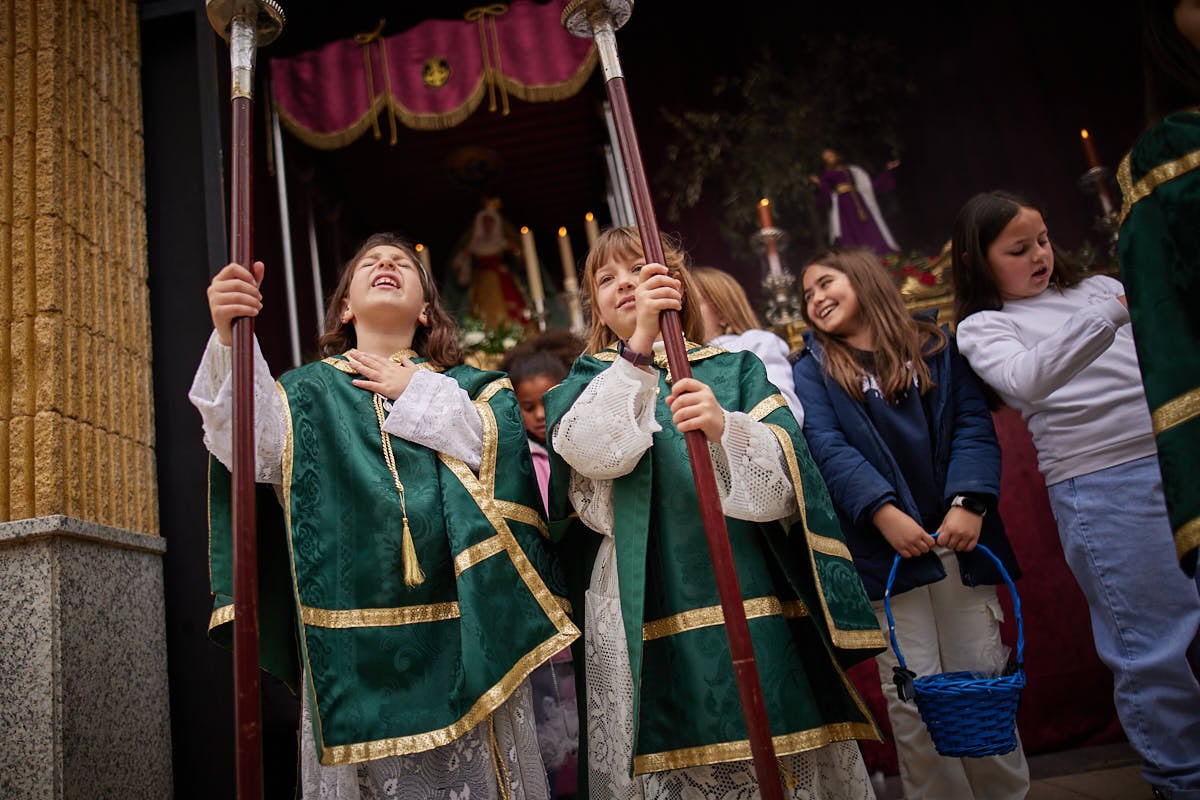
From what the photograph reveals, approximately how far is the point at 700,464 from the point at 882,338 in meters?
1.10

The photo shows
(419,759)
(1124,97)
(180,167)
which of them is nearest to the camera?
(419,759)

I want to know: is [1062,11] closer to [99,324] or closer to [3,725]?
[99,324]

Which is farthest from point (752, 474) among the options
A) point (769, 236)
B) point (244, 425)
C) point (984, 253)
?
point (769, 236)

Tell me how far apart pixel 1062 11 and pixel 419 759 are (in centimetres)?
641

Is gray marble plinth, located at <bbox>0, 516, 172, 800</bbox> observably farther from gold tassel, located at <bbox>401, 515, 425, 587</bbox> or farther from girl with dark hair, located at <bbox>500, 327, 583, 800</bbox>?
girl with dark hair, located at <bbox>500, 327, 583, 800</bbox>

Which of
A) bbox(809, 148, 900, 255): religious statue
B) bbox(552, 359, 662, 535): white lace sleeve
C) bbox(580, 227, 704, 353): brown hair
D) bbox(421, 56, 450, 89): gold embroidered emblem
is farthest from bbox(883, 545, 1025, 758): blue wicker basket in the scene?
bbox(809, 148, 900, 255): religious statue

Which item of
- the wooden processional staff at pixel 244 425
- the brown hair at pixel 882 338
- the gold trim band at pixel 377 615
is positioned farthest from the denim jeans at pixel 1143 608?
the wooden processional staff at pixel 244 425

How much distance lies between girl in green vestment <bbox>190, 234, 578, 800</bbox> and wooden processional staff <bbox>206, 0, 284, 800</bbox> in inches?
4.7

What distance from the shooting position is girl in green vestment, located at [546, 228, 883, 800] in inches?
65.7

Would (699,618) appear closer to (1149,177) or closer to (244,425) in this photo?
(244,425)

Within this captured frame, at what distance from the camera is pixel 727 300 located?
292 cm

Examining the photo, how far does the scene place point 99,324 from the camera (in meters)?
2.61

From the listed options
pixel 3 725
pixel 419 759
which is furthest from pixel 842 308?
pixel 3 725

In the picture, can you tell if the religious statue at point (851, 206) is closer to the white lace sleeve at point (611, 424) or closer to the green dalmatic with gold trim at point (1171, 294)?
the white lace sleeve at point (611, 424)
